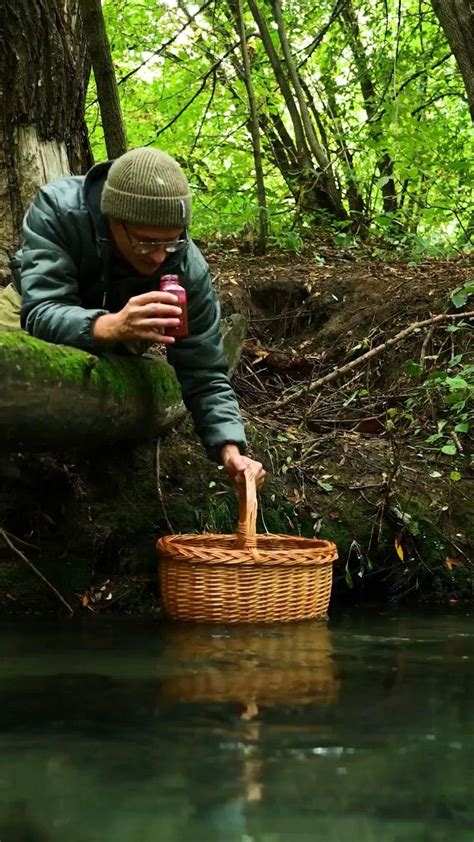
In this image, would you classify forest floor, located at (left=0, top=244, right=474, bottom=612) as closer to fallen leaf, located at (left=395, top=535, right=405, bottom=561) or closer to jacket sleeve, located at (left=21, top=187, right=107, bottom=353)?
fallen leaf, located at (left=395, top=535, right=405, bottom=561)

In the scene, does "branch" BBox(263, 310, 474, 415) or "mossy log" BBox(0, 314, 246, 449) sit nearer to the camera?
"mossy log" BBox(0, 314, 246, 449)

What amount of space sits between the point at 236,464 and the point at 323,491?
1004 mm

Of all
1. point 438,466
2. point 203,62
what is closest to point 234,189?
point 203,62


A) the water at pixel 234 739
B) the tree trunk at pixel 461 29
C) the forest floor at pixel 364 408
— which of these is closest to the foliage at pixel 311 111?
the forest floor at pixel 364 408

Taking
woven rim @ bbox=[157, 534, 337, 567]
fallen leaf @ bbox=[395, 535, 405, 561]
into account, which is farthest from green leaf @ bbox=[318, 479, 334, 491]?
woven rim @ bbox=[157, 534, 337, 567]

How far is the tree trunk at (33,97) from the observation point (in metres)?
4.32

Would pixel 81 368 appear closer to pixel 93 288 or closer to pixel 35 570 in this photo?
pixel 93 288

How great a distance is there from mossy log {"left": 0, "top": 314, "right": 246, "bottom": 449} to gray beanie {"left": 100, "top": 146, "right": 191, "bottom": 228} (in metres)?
0.52

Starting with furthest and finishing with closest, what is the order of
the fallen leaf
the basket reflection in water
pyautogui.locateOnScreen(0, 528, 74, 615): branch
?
the fallen leaf
pyautogui.locateOnScreen(0, 528, 74, 615): branch
the basket reflection in water

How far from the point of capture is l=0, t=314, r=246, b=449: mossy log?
3035mm

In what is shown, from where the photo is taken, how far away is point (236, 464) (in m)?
3.55

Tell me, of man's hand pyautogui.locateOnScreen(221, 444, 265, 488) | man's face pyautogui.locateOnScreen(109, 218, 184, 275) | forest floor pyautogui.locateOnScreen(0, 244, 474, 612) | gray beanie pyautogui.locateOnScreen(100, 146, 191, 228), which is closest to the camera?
gray beanie pyautogui.locateOnScreen(100, 146, 191, 228)

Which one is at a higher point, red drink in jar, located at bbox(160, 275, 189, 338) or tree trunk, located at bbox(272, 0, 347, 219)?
tree trunk, located at bbox(272, 0, 347, 219)

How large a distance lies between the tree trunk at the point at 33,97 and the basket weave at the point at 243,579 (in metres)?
1.83
